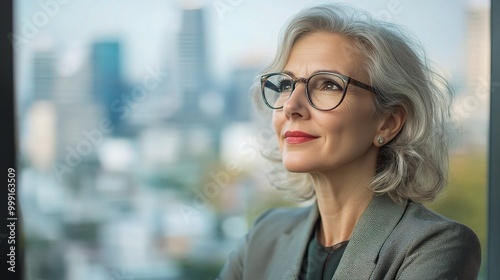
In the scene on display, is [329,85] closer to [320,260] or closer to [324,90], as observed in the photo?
[324,90]

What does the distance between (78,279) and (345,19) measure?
140cm

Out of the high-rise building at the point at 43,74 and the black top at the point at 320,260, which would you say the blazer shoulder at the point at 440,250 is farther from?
the high-rise building at the point at 43,74

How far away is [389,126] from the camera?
5.16 feet

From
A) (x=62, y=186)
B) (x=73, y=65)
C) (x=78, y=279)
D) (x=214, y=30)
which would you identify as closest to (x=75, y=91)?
(x=73, y=65)

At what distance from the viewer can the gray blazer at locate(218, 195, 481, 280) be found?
1.37 metres

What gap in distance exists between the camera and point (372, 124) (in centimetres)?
154

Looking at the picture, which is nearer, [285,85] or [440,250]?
[440,250]

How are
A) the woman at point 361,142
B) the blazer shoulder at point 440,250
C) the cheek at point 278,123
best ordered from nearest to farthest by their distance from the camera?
1. the blazer shoulder at point 440,250
2. the woman at point 361,142
3. the cheek at point 278,123

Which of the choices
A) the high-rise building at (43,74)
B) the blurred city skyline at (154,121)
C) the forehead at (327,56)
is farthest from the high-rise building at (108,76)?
the forehead at (327,56)

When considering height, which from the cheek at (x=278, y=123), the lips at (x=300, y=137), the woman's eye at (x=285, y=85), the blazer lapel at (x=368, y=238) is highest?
the woman's eye at (x=285, y=85)

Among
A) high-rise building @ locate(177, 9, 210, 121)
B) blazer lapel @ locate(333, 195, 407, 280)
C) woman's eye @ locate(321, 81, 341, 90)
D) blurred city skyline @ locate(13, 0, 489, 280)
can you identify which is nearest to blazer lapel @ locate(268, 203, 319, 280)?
blazer lapel @ locate(333, 195, 407, 280)

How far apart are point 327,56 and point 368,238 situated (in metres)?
0.46

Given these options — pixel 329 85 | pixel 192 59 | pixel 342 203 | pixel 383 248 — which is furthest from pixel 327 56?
pixel 192 59

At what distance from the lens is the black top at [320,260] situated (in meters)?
1.56
